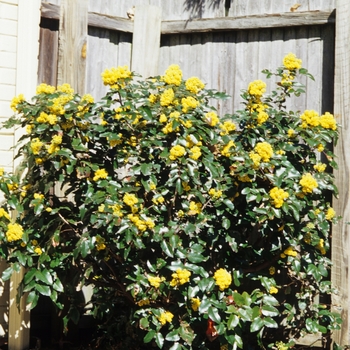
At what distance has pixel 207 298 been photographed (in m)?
3.86

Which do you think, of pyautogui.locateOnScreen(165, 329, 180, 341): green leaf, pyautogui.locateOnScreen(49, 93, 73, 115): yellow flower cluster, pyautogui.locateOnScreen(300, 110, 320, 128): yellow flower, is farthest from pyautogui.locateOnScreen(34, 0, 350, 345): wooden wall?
pyautogui.locateOnScreen(165, 329, 180, 341): green leaf

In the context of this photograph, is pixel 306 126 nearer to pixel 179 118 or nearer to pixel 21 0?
pixel 179 118

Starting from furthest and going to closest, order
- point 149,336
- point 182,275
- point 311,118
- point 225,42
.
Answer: point 225,42 < point 311,118 < point 149,336 < point 182,275

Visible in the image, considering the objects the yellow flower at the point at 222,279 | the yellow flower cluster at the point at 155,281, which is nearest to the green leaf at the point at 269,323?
the yellow flower at the point at 222,279

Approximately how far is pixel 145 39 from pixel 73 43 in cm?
59

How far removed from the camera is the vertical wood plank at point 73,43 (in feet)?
16.0

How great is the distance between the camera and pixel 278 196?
3.75 meters

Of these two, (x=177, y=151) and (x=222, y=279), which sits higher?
(x=177, y=151)

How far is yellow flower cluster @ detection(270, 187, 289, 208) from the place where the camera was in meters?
3.74

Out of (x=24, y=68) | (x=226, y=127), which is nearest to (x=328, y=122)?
(x=226, y=127)

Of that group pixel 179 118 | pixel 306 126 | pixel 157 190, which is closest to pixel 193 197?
pixel 157 190

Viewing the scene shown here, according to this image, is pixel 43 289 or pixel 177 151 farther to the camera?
pixel 43 289

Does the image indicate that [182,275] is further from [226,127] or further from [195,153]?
[226,127]

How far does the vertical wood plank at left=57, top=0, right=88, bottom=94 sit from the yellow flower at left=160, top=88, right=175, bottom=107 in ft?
3.84
